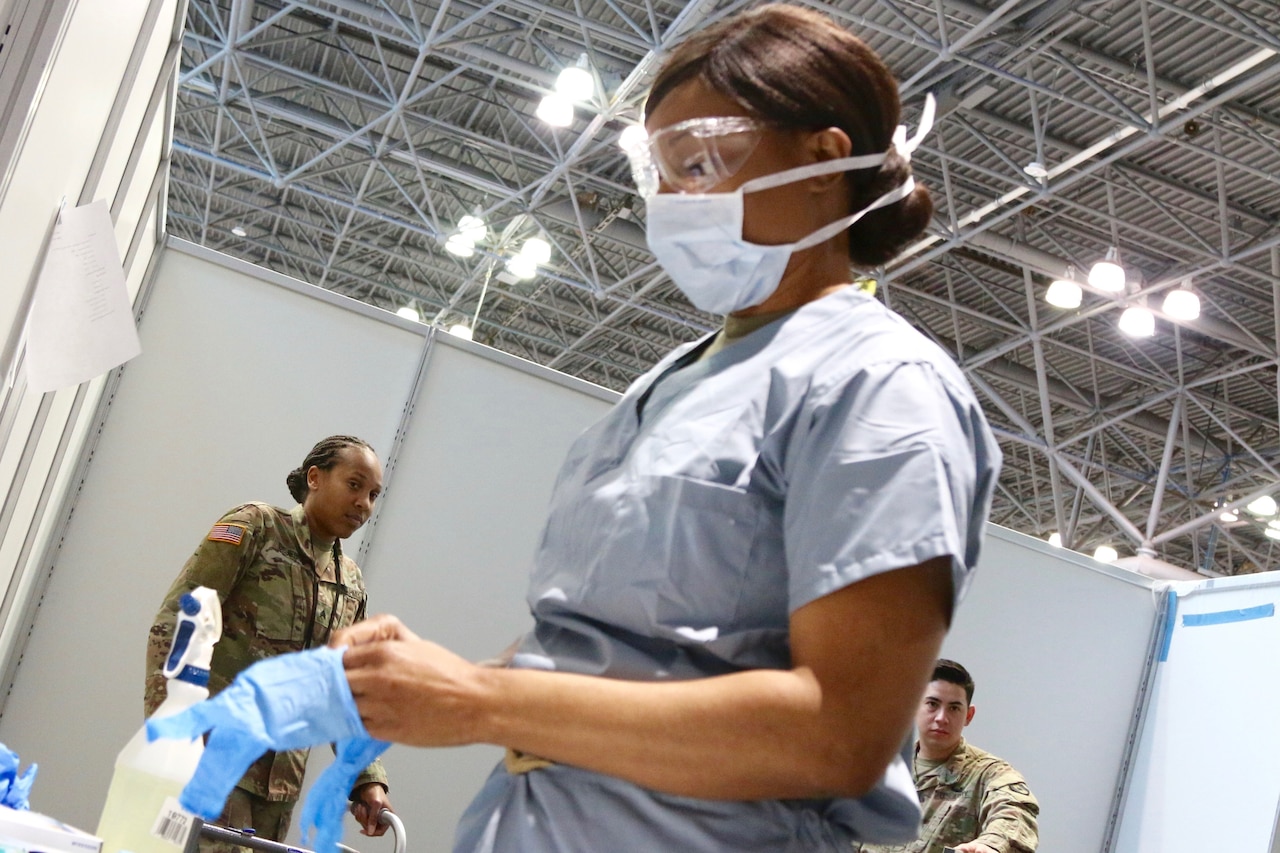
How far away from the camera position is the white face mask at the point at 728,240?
1066mm

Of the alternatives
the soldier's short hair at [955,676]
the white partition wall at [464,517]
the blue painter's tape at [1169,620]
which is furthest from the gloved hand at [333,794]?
the blue painter's tape at [1169,620]

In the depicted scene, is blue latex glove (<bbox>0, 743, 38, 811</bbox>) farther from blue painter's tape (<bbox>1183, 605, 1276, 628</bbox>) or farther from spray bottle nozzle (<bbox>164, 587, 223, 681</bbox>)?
blue painter's tape (<bbox>1183, 605, 1276, 628</bbox>)

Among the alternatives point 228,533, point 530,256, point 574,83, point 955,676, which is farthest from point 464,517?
point 530,256

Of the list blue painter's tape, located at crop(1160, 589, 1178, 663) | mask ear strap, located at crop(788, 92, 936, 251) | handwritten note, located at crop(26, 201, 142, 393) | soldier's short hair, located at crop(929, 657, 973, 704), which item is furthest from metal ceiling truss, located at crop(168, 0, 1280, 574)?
mask ear strap, located at crop(788, 92, 936, 251)

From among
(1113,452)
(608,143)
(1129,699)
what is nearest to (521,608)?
(1129,699)

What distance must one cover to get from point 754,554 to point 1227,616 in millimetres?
4350

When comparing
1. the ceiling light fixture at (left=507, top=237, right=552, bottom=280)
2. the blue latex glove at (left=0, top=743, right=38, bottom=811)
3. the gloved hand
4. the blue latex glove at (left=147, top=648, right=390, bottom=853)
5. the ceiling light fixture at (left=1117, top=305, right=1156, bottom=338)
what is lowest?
the blue latex glove at (left=0, top=743, right=38, bottom=811)

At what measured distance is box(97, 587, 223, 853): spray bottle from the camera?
1.11 metres

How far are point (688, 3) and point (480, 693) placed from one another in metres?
7.89

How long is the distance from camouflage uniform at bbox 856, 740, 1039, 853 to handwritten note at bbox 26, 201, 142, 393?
2560 millimetres

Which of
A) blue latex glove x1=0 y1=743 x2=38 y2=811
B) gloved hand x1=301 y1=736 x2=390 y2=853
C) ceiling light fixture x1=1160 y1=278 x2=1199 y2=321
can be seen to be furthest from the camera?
ceiling light fixture x1=1160 y1=278 x2=1199 y2=321

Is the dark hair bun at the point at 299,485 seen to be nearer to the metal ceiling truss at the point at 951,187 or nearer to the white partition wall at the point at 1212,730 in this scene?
the white partition wall at the point at 1212,730

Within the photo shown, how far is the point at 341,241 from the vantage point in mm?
13422

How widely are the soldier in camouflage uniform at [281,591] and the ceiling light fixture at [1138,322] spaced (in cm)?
655
